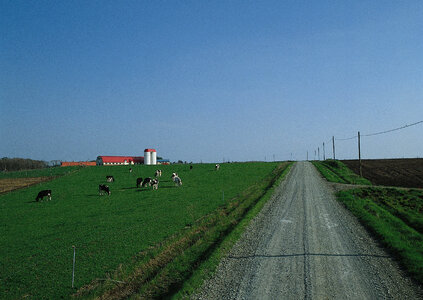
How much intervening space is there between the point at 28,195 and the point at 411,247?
43.6 metres

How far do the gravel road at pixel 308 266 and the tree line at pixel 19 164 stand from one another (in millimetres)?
154859

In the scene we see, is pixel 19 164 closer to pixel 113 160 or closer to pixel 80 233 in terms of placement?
pixel 113 160

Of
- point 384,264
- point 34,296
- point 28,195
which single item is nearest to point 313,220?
point 384,264

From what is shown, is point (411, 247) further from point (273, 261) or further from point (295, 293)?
point (295, 293)

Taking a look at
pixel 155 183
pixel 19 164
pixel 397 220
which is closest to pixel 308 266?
pixel 397 220

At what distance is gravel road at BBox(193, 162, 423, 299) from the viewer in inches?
337

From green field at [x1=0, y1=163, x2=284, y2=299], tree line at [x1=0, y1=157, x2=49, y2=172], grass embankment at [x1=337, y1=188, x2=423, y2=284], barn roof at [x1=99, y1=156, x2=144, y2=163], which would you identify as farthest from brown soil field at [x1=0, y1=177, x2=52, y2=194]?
tree line at [x1=0, y1=157, x2=49, y2=172]

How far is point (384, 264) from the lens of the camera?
1073cm

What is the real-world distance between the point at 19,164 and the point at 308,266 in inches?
6866

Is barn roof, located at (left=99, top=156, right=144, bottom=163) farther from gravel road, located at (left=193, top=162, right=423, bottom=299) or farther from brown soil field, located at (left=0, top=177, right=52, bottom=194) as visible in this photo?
gravel road, located at (left=193, top=162, right=423, bottom=299)

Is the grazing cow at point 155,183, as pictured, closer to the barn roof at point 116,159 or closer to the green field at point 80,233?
the green field at point 80,233

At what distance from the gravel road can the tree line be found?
15486 cm

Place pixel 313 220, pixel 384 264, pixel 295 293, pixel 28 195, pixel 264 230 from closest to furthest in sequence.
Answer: pixel 295 293 < pixel 384 264 < pixel 264 230 < pixel 313 220 < pixel 28 195

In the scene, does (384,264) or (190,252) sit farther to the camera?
(190,252)
